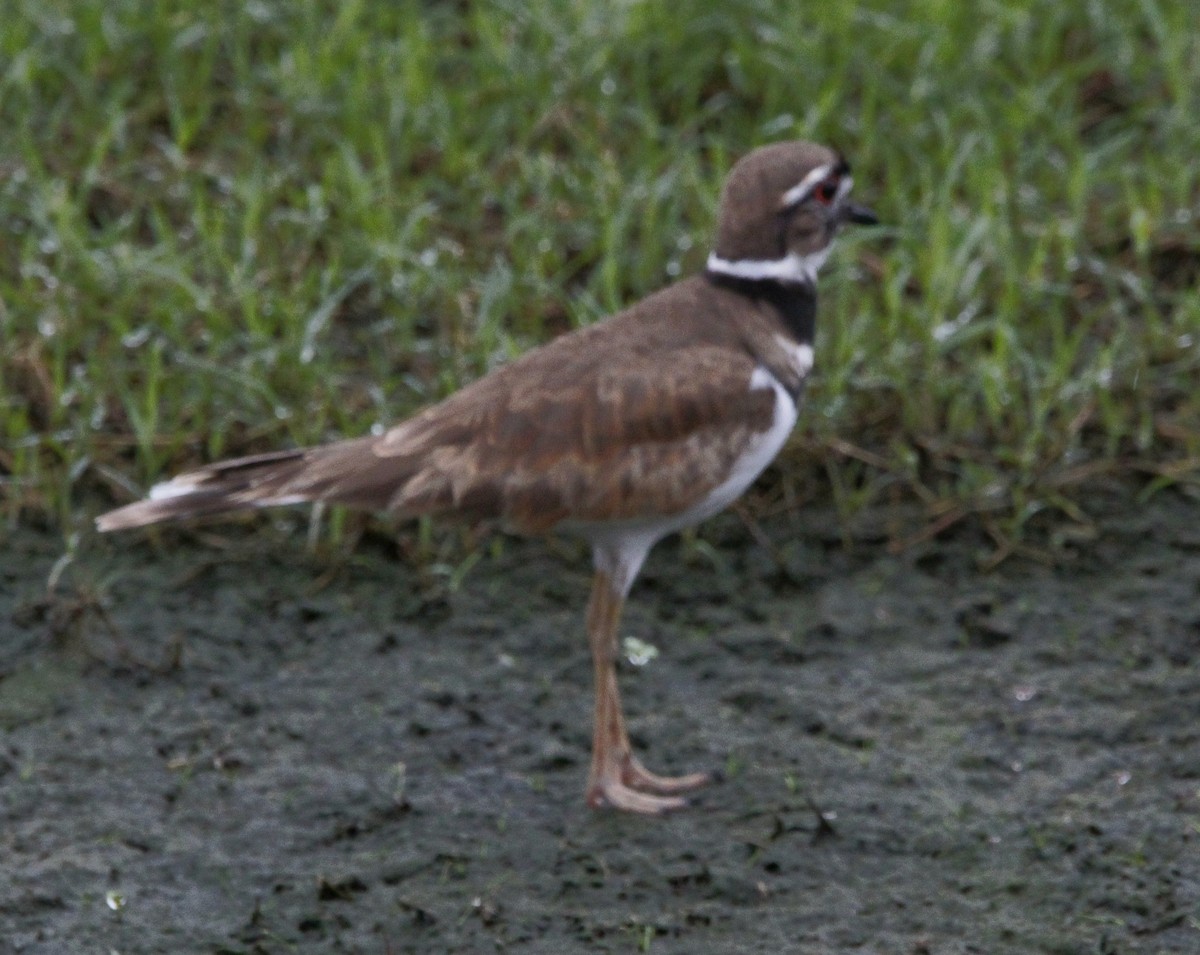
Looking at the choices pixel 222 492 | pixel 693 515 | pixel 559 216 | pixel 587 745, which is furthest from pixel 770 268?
pixel 559 216

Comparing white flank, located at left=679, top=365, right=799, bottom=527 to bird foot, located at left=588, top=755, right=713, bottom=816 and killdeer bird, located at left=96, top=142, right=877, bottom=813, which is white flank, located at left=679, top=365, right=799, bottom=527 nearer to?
killdeer bird, located at left=96, top=142, right=877, bottom=813

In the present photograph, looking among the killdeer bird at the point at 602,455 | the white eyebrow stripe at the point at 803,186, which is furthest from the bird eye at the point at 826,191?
the killdeer bird at the point at 602,455

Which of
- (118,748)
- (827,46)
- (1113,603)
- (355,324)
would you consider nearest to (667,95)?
(827,46)

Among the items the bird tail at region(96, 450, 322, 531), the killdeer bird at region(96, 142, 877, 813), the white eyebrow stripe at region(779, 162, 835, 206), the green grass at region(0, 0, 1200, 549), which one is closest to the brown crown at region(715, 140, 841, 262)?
the white eyebrow stripe at region(779, 162, 835, 206)

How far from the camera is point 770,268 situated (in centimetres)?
561

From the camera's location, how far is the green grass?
21.7ft

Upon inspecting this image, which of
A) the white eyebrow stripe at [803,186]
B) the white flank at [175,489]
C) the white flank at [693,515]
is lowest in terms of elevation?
the white flank at [693,515]

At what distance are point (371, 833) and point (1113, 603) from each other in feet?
7.05

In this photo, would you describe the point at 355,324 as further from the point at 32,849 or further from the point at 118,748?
the point at 32,849

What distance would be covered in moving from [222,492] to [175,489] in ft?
0.36

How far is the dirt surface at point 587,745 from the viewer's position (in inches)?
195

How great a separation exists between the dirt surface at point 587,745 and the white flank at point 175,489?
69 centimetres

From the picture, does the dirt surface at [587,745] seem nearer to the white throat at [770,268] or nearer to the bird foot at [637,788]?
the bird foot at [637,788]

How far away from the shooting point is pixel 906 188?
7.50 m
